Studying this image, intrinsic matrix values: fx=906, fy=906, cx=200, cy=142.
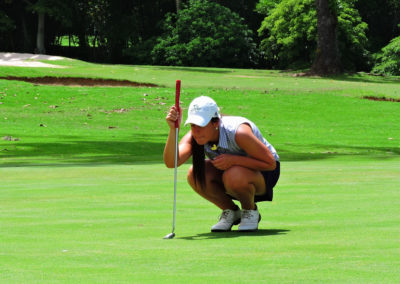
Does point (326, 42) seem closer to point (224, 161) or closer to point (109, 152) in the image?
point (109, 152)

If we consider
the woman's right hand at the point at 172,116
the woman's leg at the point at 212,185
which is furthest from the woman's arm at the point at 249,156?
the woman's right hand at the point at 172,116

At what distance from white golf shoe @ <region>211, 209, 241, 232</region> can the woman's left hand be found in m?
0.56

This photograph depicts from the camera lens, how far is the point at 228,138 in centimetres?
774

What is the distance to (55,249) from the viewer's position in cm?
690

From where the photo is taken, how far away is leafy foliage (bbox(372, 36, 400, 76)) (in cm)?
5809

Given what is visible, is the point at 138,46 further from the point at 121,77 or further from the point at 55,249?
the point at 55,249

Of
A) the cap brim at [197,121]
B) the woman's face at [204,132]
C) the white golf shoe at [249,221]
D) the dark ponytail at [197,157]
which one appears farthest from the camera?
the white golf shoe at [249,221]

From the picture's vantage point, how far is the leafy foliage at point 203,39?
2330 inches

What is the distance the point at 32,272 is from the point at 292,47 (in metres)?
55.4

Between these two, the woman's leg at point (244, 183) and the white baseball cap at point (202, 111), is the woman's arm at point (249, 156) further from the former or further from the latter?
the white baseball cap at point (202, 111)

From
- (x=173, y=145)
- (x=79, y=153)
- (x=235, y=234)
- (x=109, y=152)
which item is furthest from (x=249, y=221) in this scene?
(x=109, y=152)

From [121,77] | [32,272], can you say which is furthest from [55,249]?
[121,77]

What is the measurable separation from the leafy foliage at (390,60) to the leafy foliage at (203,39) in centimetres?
903

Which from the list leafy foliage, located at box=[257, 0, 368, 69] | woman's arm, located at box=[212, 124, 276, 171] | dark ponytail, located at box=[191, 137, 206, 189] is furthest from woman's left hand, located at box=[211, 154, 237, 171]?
leafy foliage, located at box=[257, 0, 368, 69]
